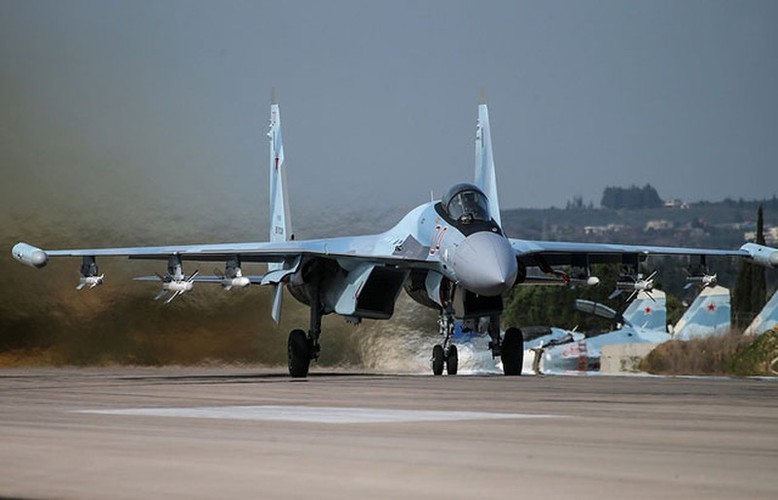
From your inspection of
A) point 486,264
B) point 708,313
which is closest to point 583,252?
point 486,264

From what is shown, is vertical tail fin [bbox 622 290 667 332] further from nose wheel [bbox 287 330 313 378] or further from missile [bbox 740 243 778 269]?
nose wheel [bbox 287 330 313 378]

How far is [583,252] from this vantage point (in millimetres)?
27312

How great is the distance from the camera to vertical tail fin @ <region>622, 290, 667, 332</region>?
52.1 m

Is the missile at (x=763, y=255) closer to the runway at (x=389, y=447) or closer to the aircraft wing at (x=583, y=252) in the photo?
the aircraft wing at (x=583, y=252)

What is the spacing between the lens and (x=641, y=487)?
6398 millimetres

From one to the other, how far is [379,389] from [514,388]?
1.83 m

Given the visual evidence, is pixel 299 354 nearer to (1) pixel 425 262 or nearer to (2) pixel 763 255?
(1) pixel 425 262

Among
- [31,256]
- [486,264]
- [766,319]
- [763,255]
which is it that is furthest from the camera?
[766,319]

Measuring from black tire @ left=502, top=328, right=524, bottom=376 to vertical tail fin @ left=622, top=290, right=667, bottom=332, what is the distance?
87.0 feet

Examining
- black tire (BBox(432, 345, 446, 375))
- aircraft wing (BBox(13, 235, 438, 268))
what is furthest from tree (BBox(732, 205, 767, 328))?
aircraft wing (BBox(13, 235, 438, 268))

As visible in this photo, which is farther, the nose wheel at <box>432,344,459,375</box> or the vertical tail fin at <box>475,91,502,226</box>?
the vertical tail fin at <box>475,91,502,226</box>

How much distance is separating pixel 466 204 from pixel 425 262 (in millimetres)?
1617

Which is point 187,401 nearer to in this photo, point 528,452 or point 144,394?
point 144,394

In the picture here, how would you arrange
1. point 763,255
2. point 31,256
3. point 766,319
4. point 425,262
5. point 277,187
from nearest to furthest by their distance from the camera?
point 425,262 → point 31,256 → point 763,255 → point 766,319 → point 277,187
